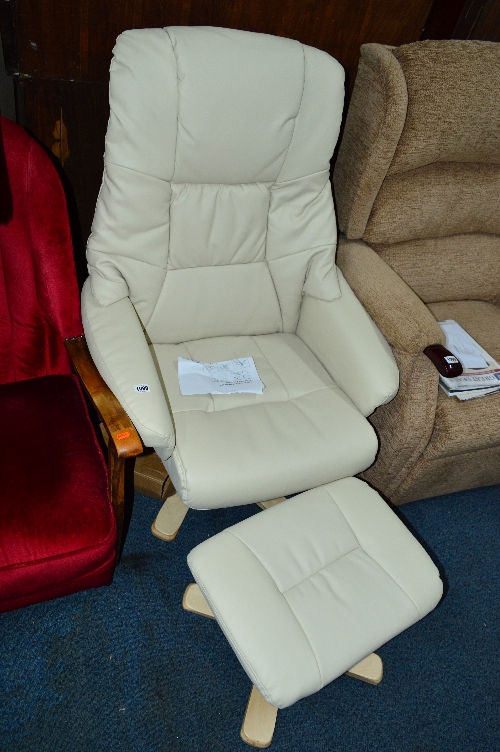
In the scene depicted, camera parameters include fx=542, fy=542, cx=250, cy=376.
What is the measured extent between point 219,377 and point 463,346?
2.79 ft

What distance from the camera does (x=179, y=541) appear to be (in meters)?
1.68

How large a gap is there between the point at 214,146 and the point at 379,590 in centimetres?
117

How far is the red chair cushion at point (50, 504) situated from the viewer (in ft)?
3.73

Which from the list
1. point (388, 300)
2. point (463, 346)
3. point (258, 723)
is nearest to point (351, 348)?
point (388, 300)

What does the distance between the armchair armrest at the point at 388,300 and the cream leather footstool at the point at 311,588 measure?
0.45 m

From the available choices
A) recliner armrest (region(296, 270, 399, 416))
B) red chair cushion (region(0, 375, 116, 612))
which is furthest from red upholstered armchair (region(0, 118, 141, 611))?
recliner armrest (region(296, 270, 399, 416))

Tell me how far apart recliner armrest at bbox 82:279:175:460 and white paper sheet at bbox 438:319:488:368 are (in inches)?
39.6

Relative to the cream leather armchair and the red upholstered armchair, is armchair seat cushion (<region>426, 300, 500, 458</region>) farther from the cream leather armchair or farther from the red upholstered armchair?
the red upholstered armchair

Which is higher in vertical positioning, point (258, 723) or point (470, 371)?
point (470, 371)

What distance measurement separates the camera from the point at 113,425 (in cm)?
117

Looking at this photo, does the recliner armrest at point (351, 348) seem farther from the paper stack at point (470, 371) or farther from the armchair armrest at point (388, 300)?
the paper stack at point (470, 371)

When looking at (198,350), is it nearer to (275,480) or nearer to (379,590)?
(275,480)

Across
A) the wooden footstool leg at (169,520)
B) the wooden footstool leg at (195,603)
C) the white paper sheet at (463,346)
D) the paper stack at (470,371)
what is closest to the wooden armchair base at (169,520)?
the wooden footstool leg at (169,520)

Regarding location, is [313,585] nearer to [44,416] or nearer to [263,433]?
[263,433]
